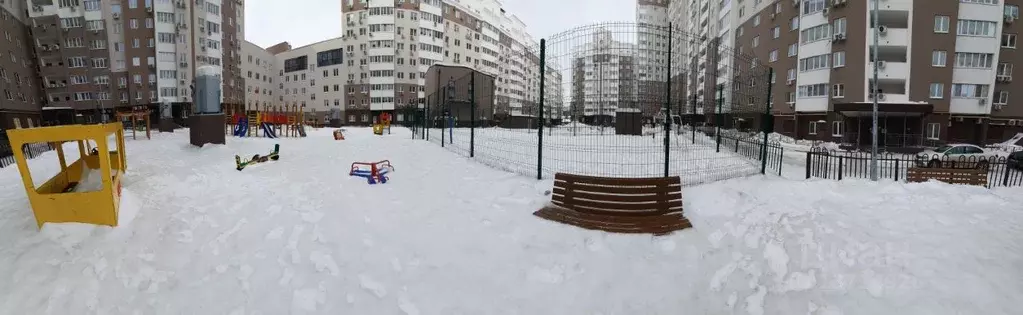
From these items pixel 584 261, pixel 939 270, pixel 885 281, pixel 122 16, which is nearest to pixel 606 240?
pixel 584 261

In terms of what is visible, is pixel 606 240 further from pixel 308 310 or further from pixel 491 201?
pixel 308 310

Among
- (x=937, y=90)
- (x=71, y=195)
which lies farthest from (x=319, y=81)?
(x=937, y=90)

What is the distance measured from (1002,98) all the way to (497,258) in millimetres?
45791

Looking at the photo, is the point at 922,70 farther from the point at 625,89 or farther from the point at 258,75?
the point at 258,75

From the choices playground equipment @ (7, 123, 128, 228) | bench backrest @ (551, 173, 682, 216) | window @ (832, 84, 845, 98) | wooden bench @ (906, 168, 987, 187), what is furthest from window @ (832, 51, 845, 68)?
playground equipment @ (7, 123, 128, 228)

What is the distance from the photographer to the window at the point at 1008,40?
100 ft

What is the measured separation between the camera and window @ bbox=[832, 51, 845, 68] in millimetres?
32156

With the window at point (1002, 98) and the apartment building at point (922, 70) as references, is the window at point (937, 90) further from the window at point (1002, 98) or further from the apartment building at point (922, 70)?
the window at point (1002, 98)

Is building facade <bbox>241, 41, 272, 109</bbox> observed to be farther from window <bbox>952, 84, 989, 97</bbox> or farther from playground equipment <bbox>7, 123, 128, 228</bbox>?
window <bbox>952, 84, 989, 97</bbox>

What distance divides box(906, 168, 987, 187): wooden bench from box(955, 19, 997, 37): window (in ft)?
99.1

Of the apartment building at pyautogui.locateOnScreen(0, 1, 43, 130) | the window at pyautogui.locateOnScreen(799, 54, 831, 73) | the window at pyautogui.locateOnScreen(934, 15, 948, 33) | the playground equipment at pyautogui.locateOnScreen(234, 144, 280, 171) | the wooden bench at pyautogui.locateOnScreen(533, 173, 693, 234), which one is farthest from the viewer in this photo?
the window at pyautogui.locateOnScreen(799, 54, 831, 73)

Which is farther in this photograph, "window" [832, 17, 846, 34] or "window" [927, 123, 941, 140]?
"window" [832, 17, 846, 34]

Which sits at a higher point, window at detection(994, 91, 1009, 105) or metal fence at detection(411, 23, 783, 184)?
window at detection(994, 91, 1009, 105)

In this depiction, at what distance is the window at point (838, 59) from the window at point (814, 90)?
1.73 meters
